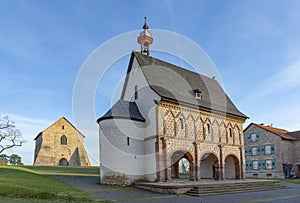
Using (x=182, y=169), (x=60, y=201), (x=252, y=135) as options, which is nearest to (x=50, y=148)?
(x=182, y=169)

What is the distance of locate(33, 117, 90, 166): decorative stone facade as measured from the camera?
4541cm

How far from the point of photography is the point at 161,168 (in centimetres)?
1978

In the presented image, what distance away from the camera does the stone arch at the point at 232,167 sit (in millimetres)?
26880

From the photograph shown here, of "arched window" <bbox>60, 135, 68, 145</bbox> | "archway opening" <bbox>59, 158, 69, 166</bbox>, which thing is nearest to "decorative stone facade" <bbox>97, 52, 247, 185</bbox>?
"arched window" <bbox>60, 135, 68, 145</bbox>

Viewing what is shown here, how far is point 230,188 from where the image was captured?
714 inches

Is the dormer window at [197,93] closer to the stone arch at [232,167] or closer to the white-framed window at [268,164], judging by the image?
the stone arch at [232,167]

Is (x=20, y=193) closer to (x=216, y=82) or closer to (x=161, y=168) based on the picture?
(x=161, y=168)

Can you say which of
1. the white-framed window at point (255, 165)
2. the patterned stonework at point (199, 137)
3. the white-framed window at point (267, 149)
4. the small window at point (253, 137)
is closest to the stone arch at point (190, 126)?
the patterned stonework at point (199, 137)

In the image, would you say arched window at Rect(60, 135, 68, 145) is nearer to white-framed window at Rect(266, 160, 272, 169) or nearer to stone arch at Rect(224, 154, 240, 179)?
stone arch at Rect(224, 154, 240, 179)

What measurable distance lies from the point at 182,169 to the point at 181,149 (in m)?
41.3

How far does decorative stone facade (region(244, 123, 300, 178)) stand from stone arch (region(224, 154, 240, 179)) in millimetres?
14105

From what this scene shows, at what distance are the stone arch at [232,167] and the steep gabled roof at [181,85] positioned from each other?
15.1 feet

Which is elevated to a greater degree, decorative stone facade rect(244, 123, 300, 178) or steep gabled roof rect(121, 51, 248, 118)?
steep gabled roof rect(121, 51, 248, 118)

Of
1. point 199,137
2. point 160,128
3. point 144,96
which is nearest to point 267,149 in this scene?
point 199,137
